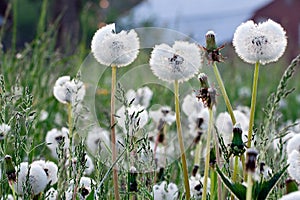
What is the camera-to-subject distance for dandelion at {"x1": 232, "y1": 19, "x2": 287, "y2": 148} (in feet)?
3.23

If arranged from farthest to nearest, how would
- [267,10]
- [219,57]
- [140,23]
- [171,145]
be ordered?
[267,10]
[140,23]
[171,145]
[219,57]

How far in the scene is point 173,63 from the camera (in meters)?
1.08

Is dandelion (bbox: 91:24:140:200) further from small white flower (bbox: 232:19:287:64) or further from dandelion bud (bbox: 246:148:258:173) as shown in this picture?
dandelion bud (bbox: 246:148:258:173)

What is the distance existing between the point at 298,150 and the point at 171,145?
0.90 m

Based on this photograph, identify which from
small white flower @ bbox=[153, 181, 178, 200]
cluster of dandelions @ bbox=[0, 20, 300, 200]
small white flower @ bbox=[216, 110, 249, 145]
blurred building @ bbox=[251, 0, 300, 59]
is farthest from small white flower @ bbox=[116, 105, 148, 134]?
blurred building @ bbox=[251, 0, 300, 59]

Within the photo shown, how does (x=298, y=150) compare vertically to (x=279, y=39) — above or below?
below

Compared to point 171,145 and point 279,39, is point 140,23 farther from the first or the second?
point 279,39

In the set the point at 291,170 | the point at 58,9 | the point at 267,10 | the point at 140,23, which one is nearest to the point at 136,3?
the point at 140,23

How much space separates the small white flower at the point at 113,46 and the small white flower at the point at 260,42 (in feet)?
0.62

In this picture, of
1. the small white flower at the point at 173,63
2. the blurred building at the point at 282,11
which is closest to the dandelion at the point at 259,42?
the small white flower at the point at 173,63

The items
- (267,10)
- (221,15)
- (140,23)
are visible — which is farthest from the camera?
(267,10)

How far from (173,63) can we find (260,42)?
0.17m

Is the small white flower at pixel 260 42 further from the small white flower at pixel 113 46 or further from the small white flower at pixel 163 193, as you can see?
the small white flower at pixel 163 193

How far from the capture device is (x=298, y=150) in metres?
1.04
